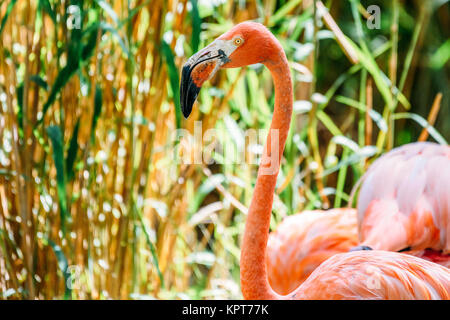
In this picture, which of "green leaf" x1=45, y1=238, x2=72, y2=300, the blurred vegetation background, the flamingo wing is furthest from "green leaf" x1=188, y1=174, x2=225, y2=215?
the flamingo wing

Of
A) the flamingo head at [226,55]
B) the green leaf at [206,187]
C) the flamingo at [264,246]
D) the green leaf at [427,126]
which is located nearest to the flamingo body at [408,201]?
the green leaf at [427,126]

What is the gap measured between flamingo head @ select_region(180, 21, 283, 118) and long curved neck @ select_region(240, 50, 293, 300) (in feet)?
0.15

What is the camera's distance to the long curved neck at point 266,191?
153 centimetres

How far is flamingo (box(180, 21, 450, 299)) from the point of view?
4.77ft

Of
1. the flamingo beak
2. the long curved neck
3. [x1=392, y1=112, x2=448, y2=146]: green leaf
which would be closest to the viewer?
the flamingo beak

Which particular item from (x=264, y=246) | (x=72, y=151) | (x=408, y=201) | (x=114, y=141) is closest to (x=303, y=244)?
(x=408, y=201)

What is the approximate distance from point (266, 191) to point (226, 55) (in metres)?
0.34

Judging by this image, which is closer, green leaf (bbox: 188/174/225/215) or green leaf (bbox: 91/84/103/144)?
green leaf (bbox: 91/84/103/144)

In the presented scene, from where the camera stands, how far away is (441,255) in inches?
75.2

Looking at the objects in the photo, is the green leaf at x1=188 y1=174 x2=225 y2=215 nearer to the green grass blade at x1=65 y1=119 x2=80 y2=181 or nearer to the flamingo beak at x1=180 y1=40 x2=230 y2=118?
the green grass blade at x1=65 y1=119 x2=80 y2=181

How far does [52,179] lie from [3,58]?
370 mm
